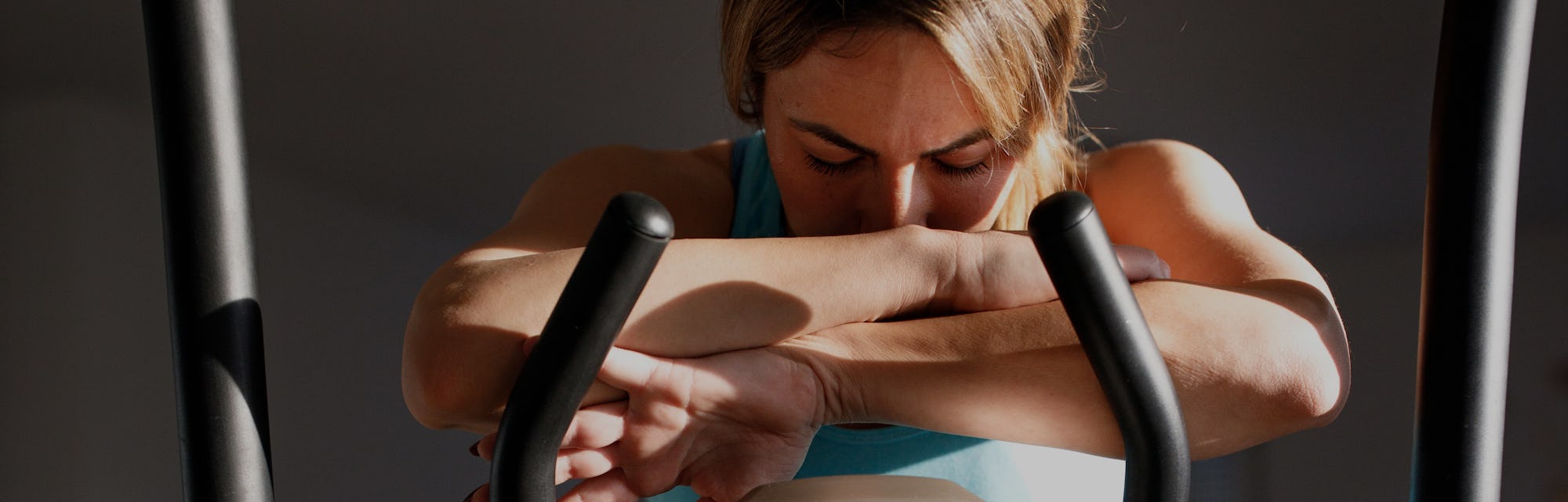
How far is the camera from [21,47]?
2.99 ft

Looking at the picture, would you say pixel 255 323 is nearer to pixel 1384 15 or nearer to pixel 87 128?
pixel 87 128

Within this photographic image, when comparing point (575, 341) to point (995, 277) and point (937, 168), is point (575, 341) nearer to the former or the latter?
point (995, 277)

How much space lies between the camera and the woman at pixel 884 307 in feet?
1.48

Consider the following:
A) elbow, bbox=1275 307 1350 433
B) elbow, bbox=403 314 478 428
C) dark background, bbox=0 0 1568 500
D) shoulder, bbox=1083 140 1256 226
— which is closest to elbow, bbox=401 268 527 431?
elbow, bbox=403 314 478 428

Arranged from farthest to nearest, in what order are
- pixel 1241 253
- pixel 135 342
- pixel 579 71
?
pixel 579 71 < pixel 135 342 < pixel 1241 253

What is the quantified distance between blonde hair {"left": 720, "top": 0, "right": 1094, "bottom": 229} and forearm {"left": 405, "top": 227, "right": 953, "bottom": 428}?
152 mm

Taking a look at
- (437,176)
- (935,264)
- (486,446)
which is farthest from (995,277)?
(437,176)

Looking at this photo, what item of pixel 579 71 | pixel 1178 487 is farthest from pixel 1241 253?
pixel 579 71

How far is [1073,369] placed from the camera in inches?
18.5

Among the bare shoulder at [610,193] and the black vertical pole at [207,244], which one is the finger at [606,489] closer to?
the black vertical pole at [207,244]

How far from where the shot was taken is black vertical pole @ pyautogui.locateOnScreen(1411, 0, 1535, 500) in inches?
13.9

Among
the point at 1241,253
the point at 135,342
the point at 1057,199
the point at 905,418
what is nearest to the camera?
the point at 1057,199

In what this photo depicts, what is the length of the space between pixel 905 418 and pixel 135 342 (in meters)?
0.84

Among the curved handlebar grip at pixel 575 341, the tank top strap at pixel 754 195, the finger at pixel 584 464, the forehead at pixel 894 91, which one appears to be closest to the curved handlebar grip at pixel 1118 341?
the curved handlebar grip at pixel 575 341
